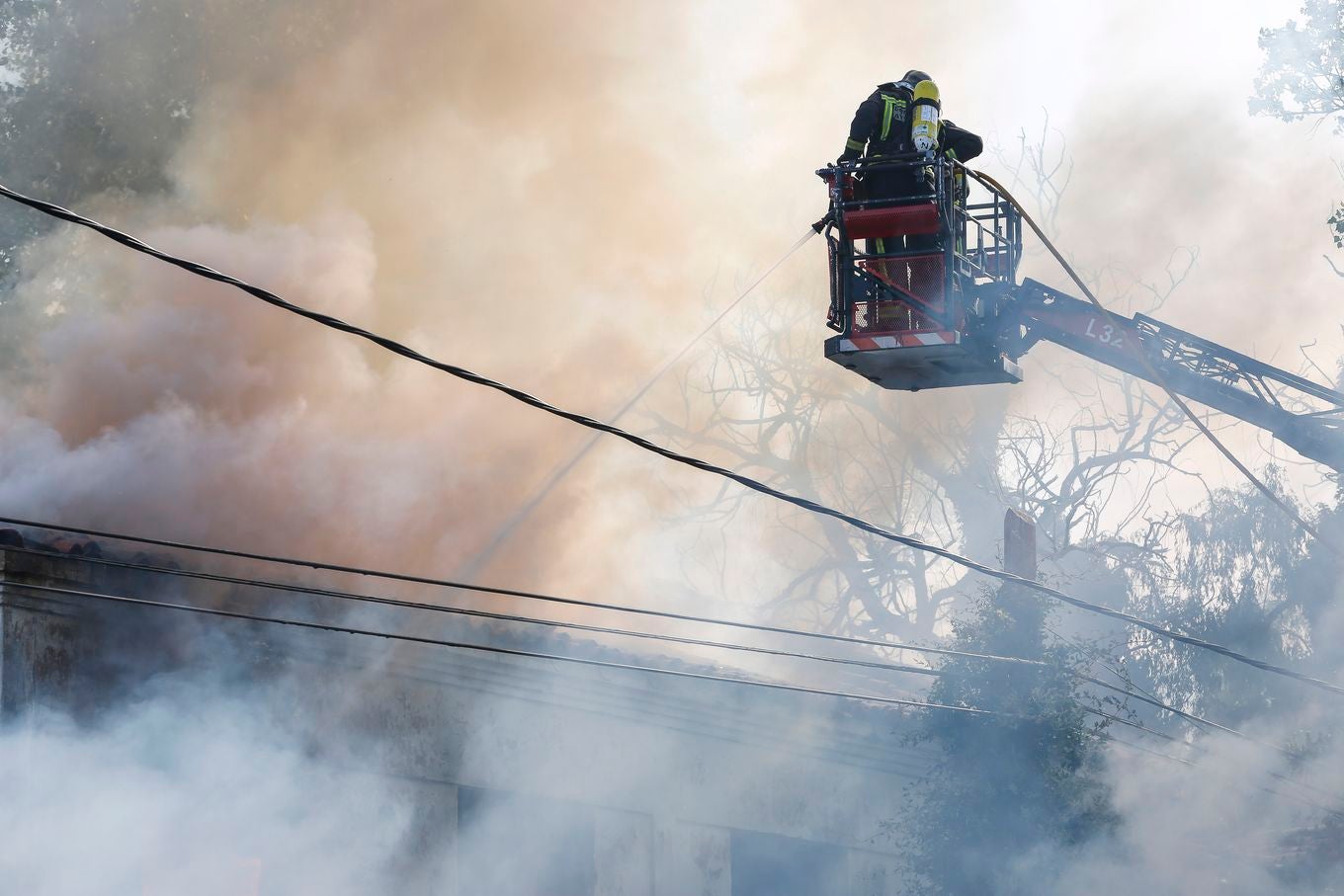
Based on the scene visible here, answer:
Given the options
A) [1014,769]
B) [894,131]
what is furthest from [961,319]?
[1014,769]

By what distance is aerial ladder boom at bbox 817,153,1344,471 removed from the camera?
11.3 metres

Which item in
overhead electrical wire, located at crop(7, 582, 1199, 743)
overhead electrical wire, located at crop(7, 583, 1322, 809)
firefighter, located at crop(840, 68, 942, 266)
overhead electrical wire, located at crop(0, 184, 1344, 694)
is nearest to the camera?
overhead electrical wire, located at crop(0, 184, 1344, 694)

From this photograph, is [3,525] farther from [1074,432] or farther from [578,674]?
[1074,432]

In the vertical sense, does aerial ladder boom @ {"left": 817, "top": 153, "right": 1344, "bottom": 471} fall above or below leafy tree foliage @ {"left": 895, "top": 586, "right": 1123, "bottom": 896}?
above

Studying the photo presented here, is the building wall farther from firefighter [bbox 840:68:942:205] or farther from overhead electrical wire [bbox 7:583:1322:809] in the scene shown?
firefighter [bbox 840:68:942:205]

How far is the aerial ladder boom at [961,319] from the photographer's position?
11.3 meters

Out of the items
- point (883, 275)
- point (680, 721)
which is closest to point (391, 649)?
point (680, 721)

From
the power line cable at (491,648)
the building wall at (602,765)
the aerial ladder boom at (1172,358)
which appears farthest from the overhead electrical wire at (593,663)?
the aerial ladder boom at (1172,358)

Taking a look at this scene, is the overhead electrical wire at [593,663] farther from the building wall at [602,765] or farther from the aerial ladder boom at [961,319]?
the aerial ladder boom at [961,319]

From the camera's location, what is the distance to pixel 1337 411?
40.4 feet

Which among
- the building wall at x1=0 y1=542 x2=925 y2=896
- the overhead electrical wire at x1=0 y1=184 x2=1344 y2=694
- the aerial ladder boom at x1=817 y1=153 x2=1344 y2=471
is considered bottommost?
the overhead electrical wire at x1=0 y1=184 x2=1344 y2=694

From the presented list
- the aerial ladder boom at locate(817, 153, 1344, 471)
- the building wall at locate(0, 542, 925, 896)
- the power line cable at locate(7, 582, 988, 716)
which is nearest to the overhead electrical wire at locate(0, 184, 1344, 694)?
the aerial ladder boom at locate(817, 153, 1344, 471)

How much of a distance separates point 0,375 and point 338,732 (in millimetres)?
10905

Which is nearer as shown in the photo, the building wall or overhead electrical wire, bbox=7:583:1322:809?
overhead electrical wire, bbox=7:583:1322:809
